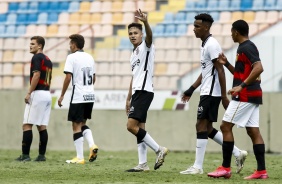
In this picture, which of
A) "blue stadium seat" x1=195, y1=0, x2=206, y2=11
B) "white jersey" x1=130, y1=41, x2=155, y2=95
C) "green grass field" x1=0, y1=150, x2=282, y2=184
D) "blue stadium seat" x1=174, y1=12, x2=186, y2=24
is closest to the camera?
"green grass field" x1=0, y1=150, x2=282, y2=184

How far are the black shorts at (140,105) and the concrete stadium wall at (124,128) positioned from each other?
7127 millimetres

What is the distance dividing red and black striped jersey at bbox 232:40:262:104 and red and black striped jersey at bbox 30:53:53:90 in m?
4.40

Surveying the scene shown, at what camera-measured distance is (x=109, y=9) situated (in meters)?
23.7

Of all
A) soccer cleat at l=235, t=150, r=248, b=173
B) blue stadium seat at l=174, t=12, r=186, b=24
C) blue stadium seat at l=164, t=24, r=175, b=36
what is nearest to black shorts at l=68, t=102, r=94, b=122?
soccer cleat at l=235, t=150, r=248, b=173

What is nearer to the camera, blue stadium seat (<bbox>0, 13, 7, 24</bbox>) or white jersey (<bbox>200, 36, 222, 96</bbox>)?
white jersey (<bbox>200, 36, 222, 96</bbox>)

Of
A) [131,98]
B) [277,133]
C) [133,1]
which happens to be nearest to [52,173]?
[131,98]

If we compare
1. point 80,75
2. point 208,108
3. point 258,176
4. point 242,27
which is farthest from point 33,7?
point 258,176

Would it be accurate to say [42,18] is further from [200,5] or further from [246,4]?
[246,4]

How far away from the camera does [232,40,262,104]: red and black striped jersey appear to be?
33.3ft

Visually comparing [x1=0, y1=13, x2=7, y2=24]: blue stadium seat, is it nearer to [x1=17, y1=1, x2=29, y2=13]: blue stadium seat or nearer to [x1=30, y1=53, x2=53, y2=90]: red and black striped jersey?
[x1=17, y1=1, x2=29, y2=13]: blue stadium seat

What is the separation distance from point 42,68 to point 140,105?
3.15 m

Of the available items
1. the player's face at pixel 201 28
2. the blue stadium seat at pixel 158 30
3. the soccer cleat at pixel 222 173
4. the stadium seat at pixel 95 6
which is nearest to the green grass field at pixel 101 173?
the soccer cleat at pixel 222 173

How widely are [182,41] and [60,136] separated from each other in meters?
3.51

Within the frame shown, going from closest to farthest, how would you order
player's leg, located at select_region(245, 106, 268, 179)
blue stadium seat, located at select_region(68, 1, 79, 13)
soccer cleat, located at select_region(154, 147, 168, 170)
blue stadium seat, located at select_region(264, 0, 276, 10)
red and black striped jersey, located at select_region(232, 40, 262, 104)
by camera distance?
red and black striped jersey, located at select_region(232, 40, 262, 104), player's leg, located at select_region(245, 106, 268, 179), soccer cleat, located at select_region(154, 147, 168, 170), blue stadium seat, located at select_region(264, 0, 276, 10), blue stadium seat, located at select_region(68, 1, 79, 13)
